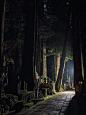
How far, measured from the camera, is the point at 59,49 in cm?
2169

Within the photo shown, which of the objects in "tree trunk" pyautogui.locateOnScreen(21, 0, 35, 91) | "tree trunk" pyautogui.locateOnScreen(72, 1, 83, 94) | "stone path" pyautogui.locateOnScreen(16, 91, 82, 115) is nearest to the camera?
"stone path" pyautogui.locateOnScreen(16, 91, 82, 115)

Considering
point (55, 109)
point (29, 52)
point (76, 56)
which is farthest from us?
point (76, 56)

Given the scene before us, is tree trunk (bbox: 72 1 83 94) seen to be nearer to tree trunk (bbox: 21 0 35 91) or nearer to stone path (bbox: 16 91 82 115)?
tree trunk (bbox: 21 0 35 91)

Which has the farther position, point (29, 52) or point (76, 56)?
point (76, 56)

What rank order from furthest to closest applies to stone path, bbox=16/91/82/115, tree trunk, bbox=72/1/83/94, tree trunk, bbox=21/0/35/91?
tree trunk, bbox=72/1/83/94
tree trunk, bbox=21/0/35/91
stone path, bbox=16/91/82/115

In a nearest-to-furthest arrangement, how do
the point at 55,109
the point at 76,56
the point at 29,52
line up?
the point at 55,109 → the point at 29,52 → the point at 76,56

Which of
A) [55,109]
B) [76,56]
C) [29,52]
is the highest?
[29,52]

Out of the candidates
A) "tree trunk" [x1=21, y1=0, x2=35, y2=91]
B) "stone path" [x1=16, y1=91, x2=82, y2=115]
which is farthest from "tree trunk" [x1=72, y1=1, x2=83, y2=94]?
"stone path" [x1=16, y1=91, x2=82, y2=115]

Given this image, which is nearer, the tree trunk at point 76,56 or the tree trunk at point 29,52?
the tree trunk at point 29,52

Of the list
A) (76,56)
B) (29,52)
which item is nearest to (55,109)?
(29,52)

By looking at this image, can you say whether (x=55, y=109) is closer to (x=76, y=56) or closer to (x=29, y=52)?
(x=29, y=52)

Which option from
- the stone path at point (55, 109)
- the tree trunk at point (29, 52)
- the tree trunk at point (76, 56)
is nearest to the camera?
the stone path at point (55, 109)

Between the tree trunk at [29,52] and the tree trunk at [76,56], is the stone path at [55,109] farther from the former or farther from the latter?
the tree trunk at [76,56]

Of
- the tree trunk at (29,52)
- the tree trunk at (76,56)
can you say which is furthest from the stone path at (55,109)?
the tree trunk at (76,56)
